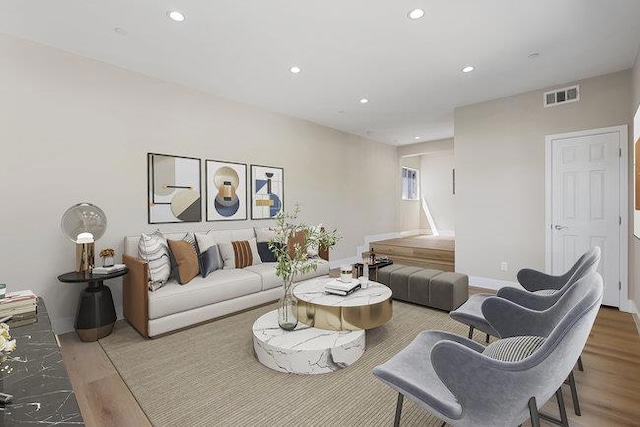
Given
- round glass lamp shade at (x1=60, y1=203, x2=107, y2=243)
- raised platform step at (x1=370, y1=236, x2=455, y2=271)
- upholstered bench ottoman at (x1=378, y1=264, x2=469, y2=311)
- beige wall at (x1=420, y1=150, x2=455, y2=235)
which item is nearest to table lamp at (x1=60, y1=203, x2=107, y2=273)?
round glass lamp shade at (x1=60, y1=203, x2=107, y2=243)

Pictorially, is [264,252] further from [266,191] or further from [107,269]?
[107,269]

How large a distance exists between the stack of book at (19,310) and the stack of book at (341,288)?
7.07 ft

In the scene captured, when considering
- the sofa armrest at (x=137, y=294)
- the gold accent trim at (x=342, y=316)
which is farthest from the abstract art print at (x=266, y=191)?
the gold accent trim at (x=342, y=316)

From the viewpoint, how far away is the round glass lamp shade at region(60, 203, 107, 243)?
9.42 ft

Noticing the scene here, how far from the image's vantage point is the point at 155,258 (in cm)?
316

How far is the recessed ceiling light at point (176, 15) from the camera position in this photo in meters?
2.47

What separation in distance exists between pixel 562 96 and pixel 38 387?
5609mm

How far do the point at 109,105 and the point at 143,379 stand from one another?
2.85m

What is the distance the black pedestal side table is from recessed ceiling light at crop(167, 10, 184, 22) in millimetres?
2378

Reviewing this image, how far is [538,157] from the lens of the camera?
13.8ft

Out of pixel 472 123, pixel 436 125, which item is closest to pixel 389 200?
pixel 436 125

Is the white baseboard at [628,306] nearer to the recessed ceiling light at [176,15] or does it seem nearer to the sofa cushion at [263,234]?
the sofa cushion at [263,234]

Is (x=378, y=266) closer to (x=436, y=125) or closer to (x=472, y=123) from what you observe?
(x=472, y=123)

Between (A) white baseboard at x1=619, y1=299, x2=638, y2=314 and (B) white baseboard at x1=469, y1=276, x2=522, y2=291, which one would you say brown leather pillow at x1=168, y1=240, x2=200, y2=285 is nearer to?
(B) white baseboard at x1=469, y1=276, x2=522, y2=291
